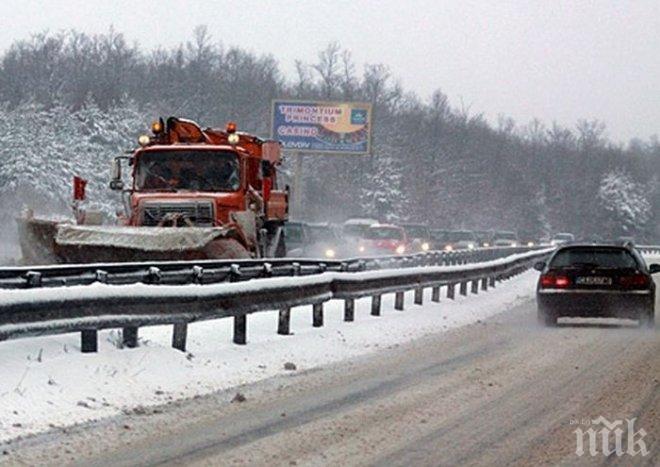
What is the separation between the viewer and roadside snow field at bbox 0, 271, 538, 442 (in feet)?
31.3

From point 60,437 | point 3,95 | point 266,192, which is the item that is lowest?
point 60,437

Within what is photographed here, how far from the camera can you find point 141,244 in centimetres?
1956

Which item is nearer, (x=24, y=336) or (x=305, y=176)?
(x=24, y=336)

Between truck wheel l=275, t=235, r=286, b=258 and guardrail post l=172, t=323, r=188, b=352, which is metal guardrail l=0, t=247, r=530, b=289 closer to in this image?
guardrail post l=172, t=323, r=188, b=352

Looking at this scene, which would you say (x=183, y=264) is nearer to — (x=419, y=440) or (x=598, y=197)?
(x=419, y=440)

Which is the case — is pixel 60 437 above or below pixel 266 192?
below

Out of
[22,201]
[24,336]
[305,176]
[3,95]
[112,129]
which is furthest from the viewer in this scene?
[3,95]

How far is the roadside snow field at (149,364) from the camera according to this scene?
31.3 feet

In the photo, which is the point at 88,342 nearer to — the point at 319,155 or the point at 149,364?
the point at 149,364

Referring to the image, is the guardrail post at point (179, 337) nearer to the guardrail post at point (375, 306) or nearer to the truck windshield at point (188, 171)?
the guardrail post at point (375, 306)

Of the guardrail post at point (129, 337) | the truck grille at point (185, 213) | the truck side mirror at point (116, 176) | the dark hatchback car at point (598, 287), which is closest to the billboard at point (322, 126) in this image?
the truck side mirror at point (116, 176)

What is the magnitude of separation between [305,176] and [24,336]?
88.4 meters

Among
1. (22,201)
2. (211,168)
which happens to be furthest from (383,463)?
(22,201)

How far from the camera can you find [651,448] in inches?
328
